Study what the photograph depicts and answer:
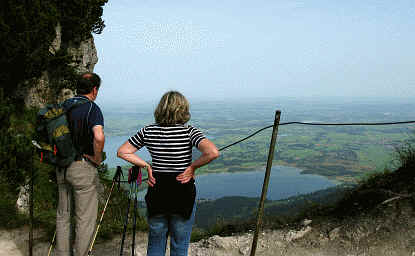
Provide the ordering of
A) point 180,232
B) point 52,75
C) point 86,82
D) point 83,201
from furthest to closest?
point 52,75
point 83,201
point 86,82
point 180,232

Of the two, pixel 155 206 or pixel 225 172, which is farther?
pixel 225 172

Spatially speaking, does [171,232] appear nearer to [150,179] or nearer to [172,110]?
[150,179]

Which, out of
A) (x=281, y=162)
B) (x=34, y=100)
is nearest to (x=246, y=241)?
(x=34, y=100)

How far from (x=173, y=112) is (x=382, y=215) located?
149 inches

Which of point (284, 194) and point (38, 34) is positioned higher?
point (38, 34)

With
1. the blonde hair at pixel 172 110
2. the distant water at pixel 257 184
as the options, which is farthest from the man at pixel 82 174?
the distant water at pixel 257 184

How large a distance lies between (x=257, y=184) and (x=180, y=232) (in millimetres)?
103162

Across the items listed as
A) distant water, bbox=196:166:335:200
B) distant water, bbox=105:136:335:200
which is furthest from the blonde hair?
distant water, bbox=196:166:335:200

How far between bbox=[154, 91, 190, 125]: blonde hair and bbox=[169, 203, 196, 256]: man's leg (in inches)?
33.0

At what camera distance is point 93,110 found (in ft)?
10.0

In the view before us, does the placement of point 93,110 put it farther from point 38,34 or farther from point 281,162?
point 281,162

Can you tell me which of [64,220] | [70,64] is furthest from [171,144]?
[70,64]

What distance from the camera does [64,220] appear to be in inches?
132

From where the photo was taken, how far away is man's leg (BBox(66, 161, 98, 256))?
3174mm
